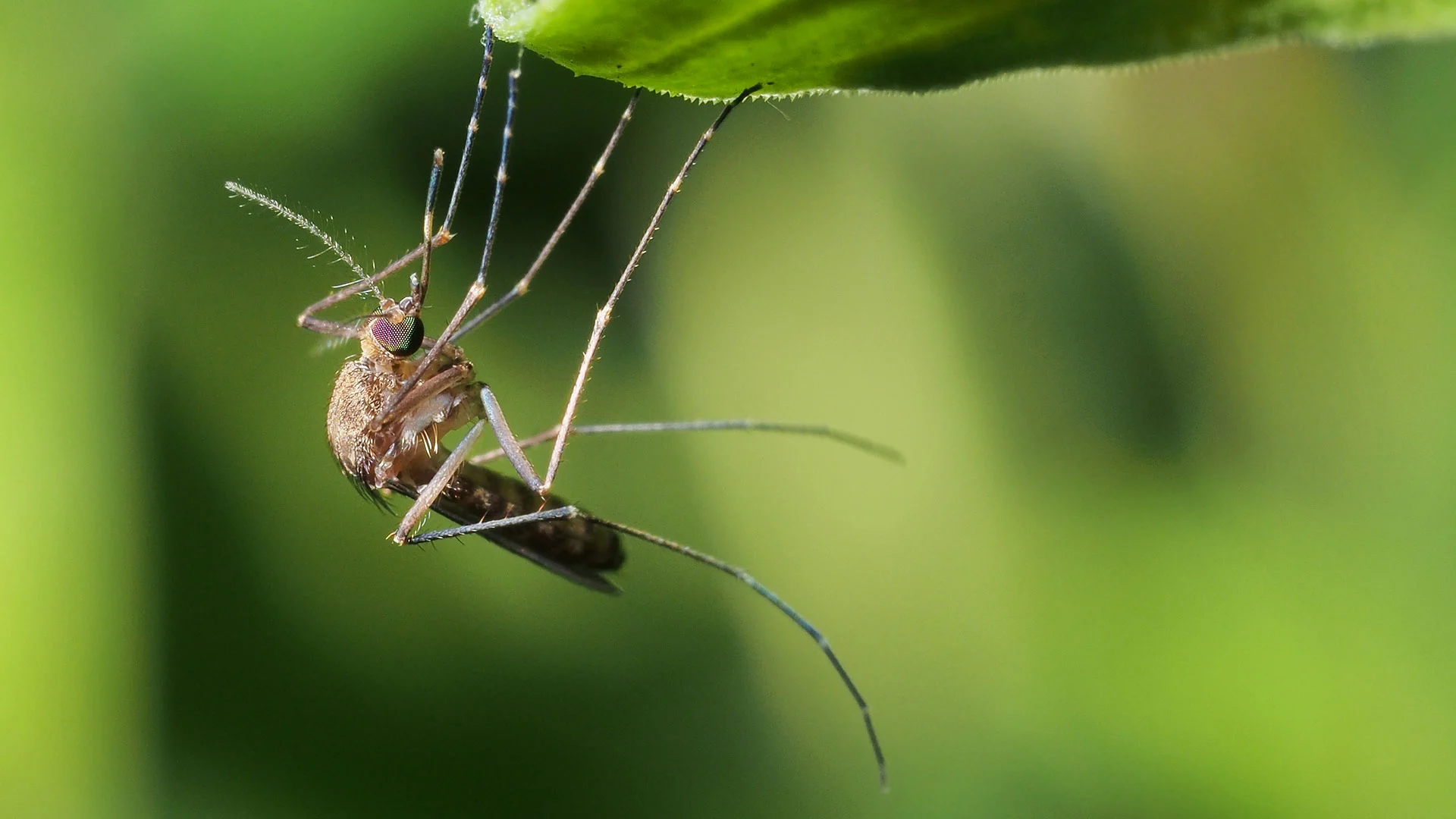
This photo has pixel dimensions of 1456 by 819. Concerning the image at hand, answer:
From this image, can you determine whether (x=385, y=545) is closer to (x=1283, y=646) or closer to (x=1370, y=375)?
(x=1283, y=646)

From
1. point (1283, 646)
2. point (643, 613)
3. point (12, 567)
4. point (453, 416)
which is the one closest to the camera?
point (453, 416)

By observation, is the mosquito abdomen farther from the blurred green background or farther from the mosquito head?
the blurred green background

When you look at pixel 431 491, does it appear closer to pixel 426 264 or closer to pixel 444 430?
pixel 444 430

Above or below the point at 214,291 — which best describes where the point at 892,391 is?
above

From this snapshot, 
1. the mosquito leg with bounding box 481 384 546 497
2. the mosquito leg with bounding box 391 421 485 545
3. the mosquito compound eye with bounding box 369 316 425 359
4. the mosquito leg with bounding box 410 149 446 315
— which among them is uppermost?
the mosquito leg with bounding box 410 149 446 315

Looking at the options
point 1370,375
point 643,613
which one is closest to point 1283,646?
point 1370,375

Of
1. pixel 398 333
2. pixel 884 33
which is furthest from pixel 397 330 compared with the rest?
pixel 884 33

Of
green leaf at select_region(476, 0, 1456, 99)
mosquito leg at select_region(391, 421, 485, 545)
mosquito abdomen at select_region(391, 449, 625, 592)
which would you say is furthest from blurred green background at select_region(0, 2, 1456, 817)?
green leaf at select_region(476, 0, 1456, 99)
